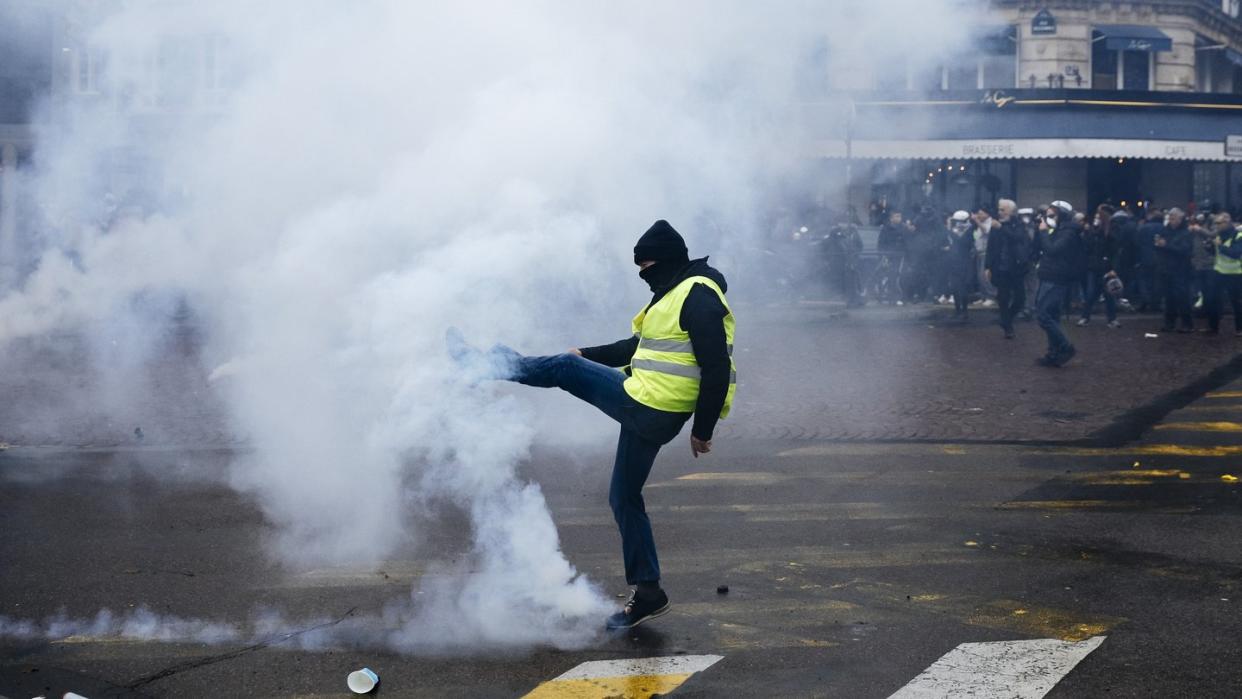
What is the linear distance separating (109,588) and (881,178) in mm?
17345

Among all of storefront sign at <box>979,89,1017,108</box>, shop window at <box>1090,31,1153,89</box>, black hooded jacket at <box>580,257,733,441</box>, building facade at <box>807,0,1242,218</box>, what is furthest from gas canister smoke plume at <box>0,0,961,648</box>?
shop window at <box>1090,31,1153,89</box>

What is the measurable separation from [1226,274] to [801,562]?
13865 mm

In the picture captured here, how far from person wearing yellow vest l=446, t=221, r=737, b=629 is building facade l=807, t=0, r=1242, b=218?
23.9 feet

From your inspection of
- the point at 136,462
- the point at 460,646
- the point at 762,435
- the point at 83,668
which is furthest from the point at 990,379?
the point at 83,668

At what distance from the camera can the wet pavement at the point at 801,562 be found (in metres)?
4.99

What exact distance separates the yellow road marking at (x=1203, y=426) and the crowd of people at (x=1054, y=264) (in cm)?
362

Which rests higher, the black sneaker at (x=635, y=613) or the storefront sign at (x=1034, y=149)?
the storefront sign at (x=1034, y=149)

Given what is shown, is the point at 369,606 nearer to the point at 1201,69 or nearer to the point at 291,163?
the point at 291,163

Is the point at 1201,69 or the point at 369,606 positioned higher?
the point at 1201,69

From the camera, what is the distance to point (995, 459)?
9.63 meters

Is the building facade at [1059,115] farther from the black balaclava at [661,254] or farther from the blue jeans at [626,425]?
the blue jeans at [626,425]

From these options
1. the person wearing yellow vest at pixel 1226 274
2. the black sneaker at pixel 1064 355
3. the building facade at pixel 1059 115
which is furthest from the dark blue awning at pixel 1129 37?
the black sneaker at pixel 1064 355

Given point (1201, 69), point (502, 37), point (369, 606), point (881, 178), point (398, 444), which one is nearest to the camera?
point (369, 606)

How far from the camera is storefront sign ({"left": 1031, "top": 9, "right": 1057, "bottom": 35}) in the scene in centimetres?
1980
